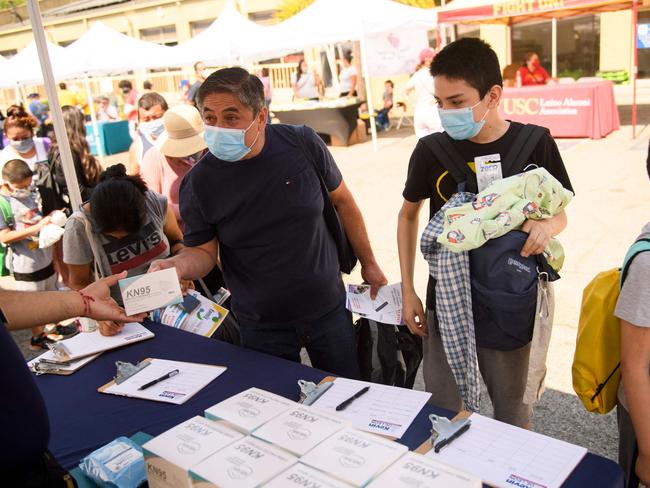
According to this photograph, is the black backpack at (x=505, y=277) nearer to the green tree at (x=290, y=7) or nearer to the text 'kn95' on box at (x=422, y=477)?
the text 'kn95' on box at (x=422, y=477)

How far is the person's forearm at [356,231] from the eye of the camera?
2.63 meters

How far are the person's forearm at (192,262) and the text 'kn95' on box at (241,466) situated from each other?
1072mm

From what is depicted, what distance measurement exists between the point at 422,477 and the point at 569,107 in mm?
10044

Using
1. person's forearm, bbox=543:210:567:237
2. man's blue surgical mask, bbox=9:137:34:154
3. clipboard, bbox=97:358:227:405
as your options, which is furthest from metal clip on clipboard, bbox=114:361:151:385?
man's blue surgical mask, bbox=9:137:34:154

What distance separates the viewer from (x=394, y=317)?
2.39m

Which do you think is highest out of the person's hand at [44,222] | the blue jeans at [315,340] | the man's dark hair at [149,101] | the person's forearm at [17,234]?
the man's dark hair at [149,101]

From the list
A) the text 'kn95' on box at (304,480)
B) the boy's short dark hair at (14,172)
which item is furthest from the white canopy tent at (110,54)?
the text 'kn95' on box at (304,480)

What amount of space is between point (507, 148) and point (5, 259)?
12.7ft

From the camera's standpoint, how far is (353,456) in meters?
1.28

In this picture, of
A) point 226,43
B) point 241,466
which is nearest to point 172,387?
point 241,466

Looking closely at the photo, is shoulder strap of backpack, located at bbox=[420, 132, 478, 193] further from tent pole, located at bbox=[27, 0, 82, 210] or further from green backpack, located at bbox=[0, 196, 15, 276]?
green backpack, located at bbox=[0, 196, 15, 276]

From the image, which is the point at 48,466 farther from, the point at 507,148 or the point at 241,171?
the point at 507,148

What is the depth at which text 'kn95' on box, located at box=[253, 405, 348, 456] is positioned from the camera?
4.44 feet

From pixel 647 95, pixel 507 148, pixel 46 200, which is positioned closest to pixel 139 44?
pixel 46 200
